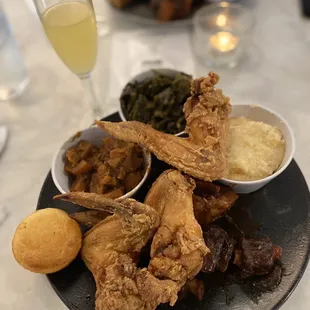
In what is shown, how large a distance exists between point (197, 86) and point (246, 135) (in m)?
0.20

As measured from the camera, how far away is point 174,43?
182 cm

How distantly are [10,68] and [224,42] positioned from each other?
0.85 meters

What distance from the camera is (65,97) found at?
1.67 metres

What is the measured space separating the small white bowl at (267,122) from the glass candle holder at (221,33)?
479 mm

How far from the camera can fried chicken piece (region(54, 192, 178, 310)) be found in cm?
88

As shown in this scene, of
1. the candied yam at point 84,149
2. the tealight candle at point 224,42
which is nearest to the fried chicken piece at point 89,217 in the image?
the candied yam at point 84,149

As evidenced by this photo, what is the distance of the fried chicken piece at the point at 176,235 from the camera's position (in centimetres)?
92

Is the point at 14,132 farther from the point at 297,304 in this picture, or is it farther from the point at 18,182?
the point at 297,304

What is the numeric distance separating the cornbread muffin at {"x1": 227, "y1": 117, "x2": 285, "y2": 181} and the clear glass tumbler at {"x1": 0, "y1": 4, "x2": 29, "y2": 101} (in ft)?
2.98

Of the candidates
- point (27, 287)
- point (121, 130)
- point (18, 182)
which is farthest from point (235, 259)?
point (18, 182)

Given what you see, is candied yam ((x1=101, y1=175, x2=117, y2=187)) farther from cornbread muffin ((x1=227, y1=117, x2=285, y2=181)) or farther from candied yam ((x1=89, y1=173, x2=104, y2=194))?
cornbread muffin ((x1=227, y1=117, x2=285, y2=181))

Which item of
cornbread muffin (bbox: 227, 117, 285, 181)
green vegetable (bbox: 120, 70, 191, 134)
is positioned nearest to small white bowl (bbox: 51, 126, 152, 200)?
green vegetable (bbox: 120, 70, 191, 134)

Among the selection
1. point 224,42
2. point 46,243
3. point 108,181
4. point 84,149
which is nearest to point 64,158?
point 84,149

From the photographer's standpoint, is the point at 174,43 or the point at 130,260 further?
the point at 174,43
